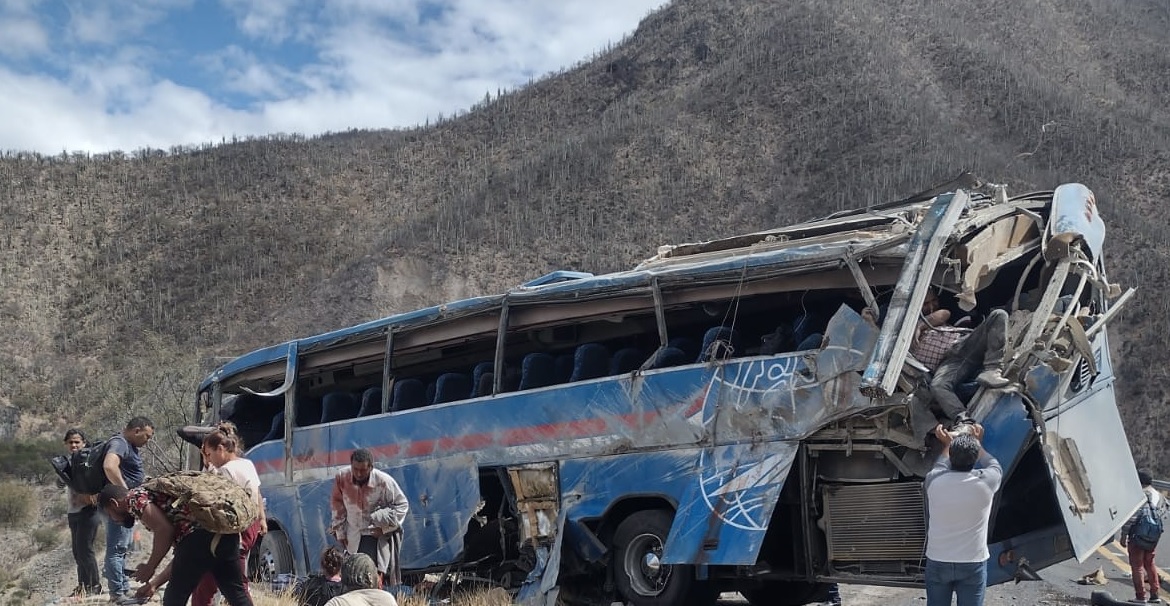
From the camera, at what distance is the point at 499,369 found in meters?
10.2

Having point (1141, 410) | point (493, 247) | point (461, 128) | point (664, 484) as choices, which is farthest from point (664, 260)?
point (461, 128)

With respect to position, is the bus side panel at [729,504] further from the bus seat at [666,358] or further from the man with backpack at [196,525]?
the man with backpack at [196,525]

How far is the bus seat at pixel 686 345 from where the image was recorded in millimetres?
9234

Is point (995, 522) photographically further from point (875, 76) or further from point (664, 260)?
point (875, 76)

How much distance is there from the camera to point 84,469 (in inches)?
396

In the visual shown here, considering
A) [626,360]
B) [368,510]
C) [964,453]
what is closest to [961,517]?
[964,453]

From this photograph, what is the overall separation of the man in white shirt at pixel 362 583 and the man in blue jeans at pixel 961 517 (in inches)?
123

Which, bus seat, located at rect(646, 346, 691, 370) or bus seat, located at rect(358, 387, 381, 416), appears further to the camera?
bus seat, located at rect(358, 387, 381, 416)

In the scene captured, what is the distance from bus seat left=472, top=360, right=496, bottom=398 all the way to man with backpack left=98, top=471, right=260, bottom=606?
410 cm

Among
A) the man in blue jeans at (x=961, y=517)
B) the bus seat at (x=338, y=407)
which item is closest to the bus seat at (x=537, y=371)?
the bus seat at (x=338, y=407)

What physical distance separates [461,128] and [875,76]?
27.3m

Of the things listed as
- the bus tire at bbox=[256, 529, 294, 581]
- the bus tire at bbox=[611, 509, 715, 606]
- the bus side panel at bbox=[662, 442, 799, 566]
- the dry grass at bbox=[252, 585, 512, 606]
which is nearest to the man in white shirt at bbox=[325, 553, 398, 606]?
the dry grass at bbox=[252, 585, 512, 606]

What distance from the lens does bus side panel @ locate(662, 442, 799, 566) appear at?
799cm

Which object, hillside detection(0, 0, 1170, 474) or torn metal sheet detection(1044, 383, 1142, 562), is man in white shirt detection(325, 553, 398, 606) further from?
hillside detection(0, 0, 1170, 474)
